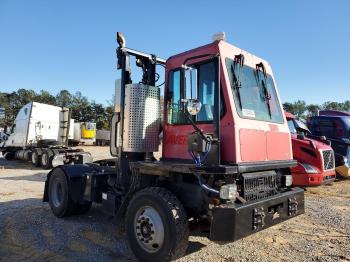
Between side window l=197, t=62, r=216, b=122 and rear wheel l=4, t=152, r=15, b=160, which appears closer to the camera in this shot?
side window l=197, t=62, r=216, b=122

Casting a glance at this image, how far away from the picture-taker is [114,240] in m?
5.44

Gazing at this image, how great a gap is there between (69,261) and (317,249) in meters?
3.72

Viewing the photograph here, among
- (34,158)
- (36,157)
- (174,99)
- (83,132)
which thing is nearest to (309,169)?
(174,99)

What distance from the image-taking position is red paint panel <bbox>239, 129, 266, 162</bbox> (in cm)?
440

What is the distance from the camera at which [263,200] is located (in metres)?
4.34

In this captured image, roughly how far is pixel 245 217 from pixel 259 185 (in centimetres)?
90

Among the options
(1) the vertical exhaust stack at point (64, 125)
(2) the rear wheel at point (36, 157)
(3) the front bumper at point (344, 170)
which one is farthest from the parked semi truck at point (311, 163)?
(2) the rear wheel at point (36, 157)

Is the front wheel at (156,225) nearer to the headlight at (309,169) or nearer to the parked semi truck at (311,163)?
the parked semi truck at (311,163)

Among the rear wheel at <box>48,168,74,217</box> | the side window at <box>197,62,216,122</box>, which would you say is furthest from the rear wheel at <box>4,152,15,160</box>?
the side window at <box>197,62,216,122</box>

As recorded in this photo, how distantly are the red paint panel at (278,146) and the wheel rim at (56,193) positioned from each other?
4334 mm

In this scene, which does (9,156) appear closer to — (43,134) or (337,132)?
(43,134)

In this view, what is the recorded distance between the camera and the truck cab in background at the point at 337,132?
12531 mm

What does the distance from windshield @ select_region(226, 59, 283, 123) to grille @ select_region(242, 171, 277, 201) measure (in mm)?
830

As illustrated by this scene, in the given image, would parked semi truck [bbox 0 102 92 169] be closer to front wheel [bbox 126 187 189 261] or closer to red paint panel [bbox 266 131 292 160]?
front wheel [bbox 126 187 189 261]
